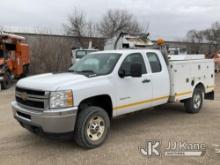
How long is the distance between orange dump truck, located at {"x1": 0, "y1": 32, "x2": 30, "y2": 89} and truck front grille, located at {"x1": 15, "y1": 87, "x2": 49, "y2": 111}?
350 inches

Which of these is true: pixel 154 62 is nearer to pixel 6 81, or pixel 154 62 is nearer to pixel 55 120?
pixel 55 120

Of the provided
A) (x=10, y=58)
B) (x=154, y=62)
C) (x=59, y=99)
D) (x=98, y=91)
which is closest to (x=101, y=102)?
(x=98, y=91)

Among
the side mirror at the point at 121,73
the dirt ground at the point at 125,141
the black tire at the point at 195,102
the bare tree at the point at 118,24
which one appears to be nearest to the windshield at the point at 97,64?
the side mirror at the point at 121,73

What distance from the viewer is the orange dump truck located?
13345mm

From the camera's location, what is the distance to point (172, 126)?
6.16 m

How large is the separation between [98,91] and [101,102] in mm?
476

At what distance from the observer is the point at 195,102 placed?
7.42 meters

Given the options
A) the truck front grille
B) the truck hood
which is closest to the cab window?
the truck hood

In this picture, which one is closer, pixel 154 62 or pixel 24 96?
pixel 24 96

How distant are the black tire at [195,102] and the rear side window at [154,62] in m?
1.75

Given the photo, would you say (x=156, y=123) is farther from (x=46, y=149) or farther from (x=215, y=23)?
(x=215, y=23)

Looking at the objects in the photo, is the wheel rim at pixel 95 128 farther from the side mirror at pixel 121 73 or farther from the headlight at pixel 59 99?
the side mirror at pixel 121 73

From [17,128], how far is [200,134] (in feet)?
14.2

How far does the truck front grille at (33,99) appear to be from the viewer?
14.1 ft
